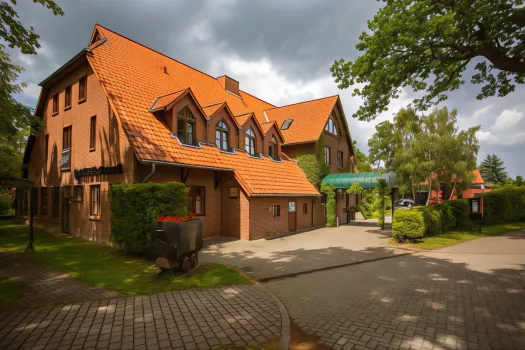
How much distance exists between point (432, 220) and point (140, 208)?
52.0ft

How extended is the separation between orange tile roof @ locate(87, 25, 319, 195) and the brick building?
0.23 feet

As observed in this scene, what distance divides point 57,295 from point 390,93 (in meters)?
12.7

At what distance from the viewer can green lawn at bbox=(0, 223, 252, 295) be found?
7.47 metres

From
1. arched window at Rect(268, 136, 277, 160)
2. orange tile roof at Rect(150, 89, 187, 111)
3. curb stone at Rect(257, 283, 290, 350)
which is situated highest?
orange tile roof at Rect(150, 89, 187, 111)

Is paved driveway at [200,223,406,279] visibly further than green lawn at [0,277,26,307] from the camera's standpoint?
Yes

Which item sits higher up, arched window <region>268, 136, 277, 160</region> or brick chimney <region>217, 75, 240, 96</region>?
brick chimney <region>217, 75, 240, 96</region>

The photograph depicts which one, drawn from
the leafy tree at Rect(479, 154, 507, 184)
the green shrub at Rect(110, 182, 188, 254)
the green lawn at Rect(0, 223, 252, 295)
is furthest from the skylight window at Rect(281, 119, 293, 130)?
the leafy tree at Rect(479, 154, 507, 184)

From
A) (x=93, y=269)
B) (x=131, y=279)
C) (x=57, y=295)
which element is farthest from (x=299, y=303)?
(x=93, y=269)

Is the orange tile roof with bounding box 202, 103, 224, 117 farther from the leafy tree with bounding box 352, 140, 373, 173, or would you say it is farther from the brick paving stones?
the leafy tree with bounding box 352, 140, 373, 173

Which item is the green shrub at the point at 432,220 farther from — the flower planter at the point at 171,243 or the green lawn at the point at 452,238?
the flower planter at the point at 171,243

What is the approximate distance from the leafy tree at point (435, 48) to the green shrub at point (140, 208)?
8.21m

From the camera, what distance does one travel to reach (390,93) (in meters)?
11.2

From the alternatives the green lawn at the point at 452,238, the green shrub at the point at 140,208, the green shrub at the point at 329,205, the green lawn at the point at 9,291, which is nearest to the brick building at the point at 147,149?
the green shrub at the point at 329,205

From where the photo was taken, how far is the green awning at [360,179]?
62.7ft
